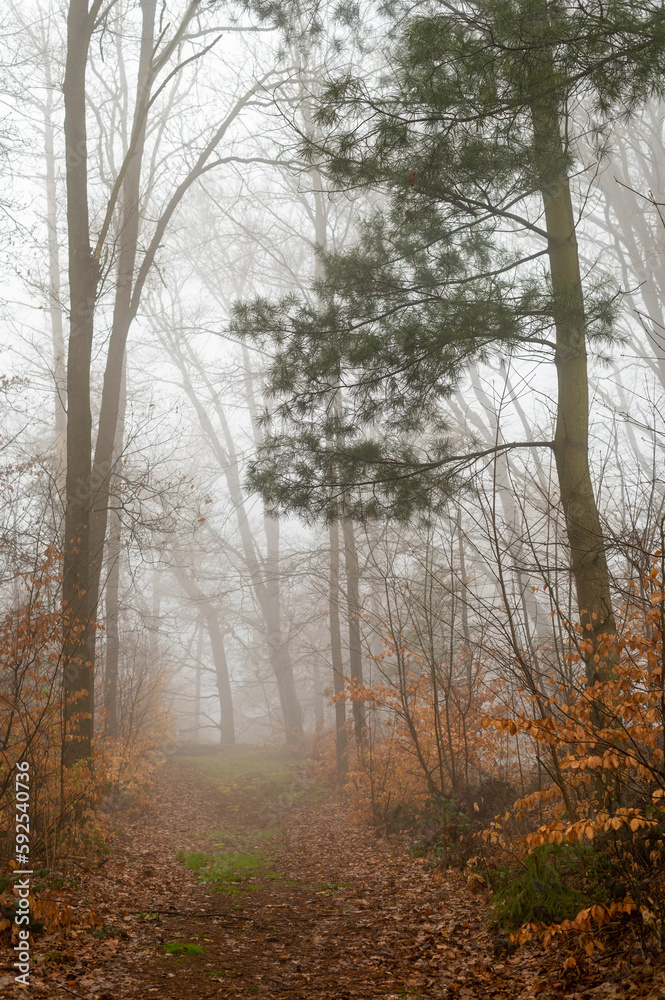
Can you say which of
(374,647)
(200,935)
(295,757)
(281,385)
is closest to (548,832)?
(200,935)

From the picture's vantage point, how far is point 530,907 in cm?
433

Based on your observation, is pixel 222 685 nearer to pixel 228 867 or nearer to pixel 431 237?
pixel 228 867

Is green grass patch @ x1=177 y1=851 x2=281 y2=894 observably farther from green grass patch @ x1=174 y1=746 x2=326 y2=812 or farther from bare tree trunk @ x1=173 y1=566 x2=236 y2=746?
bare tree trunk @ x1=173 y1=566 x2=236 y2=746

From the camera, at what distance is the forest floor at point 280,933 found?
12.3 ft

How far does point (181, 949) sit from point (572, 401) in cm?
517

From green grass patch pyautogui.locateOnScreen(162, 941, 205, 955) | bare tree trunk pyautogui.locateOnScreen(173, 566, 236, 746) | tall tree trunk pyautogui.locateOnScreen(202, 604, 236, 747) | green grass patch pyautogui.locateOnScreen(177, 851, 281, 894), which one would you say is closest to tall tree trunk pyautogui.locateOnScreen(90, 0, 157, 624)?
green grass patch pyautogui.locateOnScreen(177, 851, 281, 894)

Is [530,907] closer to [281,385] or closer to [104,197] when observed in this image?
[281,385]

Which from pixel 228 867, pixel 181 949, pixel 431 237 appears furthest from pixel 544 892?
pixel 431 237

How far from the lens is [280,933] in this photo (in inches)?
202

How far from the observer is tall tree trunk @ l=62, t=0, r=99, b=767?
6.98 m

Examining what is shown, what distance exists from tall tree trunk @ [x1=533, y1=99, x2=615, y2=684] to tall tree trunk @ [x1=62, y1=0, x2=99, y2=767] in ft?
15.3

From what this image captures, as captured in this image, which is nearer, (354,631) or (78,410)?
(78,410)

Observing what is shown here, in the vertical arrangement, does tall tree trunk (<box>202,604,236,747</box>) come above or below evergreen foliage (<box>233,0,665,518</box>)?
below

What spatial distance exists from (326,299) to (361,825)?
7394mm
